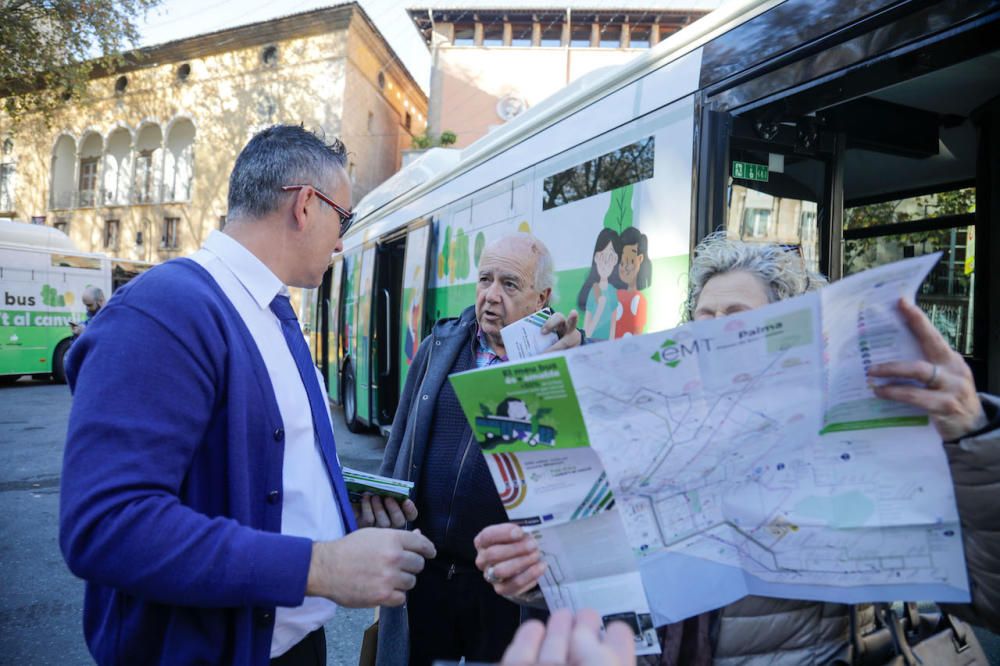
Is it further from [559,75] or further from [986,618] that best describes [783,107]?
[559,75]

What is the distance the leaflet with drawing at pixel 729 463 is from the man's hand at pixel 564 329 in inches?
31.4

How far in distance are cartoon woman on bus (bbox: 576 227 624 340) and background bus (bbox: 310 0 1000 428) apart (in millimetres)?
13

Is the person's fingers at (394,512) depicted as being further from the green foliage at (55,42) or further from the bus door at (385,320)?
the green foliage at (55,42)

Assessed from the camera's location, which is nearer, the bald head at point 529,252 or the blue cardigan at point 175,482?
the blue cardigan at point 175,482

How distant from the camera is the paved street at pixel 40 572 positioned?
327 cm

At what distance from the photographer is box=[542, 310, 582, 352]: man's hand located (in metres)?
1.83

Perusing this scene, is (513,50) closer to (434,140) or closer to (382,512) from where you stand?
(434,140)

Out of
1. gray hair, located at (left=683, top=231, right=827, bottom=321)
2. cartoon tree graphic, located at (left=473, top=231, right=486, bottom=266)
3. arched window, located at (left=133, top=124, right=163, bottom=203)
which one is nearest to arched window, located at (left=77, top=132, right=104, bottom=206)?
arched window, located at (left=133, top=124, right=163, bottom=203)

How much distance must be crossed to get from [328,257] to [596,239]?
191cm

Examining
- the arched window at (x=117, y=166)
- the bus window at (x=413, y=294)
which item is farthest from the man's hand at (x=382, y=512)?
the arched window at (x=117, y=166)

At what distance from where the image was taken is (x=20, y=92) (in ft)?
49.3

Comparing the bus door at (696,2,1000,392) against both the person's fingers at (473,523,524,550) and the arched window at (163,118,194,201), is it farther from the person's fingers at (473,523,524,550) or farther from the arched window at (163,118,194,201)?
the arched window at (163,118,194,201)

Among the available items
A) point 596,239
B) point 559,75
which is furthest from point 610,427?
point 559,75

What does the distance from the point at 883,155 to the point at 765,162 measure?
2.08m
